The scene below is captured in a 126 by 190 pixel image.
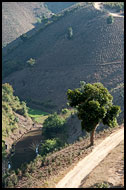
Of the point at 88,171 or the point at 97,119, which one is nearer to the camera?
the point at 88,171

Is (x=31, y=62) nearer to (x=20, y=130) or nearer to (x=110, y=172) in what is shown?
(x=20, y=130)

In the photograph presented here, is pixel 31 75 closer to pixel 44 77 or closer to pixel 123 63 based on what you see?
pixel 44 77

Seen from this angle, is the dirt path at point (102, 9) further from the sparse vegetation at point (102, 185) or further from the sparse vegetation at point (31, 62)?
the sparse vegetation at point (102, 185)

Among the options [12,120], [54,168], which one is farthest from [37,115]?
[54,168]

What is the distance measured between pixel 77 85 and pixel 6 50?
5228 cm

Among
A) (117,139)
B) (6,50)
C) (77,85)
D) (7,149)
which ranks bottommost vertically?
(7,149)

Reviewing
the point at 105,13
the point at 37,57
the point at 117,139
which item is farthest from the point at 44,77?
the point at 117,139

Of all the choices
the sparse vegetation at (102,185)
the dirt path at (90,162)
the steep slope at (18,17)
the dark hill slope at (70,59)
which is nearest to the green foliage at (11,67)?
the dark hill slope at (70,59)

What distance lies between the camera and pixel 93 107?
Result: 27.7m

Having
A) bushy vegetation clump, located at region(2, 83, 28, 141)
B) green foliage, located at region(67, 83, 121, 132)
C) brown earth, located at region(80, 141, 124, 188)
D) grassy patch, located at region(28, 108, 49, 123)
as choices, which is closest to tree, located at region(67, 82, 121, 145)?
green foliage, located at region(67, 83, 121, 132)

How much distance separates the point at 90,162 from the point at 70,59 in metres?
65.5

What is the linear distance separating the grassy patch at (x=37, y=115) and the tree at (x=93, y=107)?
41007mm

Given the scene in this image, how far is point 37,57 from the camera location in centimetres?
9888

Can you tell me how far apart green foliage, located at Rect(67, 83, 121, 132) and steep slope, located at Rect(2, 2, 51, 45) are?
109 m
